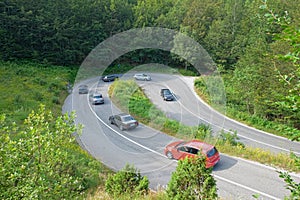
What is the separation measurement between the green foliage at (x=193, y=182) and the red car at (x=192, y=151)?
5187 mm

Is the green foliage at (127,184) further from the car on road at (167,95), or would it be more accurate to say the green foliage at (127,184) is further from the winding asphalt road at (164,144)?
the car on road at (167,95)

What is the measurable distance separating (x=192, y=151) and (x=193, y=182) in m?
5.74

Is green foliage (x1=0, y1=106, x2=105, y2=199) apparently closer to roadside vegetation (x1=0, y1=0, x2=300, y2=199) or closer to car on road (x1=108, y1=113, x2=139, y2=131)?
car on road (x1=108, y1=113, x2=139, y2=131)

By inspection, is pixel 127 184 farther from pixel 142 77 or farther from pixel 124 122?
pixel 142 77

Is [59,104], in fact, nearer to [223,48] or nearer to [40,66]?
[40,66]

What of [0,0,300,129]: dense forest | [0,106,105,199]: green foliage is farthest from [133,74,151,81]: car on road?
[0,106,105,199]: green foliage

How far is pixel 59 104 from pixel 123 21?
2284 centimetres

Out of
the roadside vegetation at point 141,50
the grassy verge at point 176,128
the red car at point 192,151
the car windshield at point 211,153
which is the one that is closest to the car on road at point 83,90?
the roadside vegetation at point 141,50

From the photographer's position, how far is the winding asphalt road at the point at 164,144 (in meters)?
10.6

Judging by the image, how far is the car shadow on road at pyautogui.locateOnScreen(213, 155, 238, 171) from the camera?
1215 cm

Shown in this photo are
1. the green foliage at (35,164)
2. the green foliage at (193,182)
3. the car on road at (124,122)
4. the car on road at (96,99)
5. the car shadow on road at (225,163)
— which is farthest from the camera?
the car on road at (96,99)

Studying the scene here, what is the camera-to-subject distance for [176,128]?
16922 millimetres

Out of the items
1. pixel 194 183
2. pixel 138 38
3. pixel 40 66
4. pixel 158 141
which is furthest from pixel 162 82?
pixel 194 183

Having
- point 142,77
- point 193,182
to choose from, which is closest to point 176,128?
point 142,77
